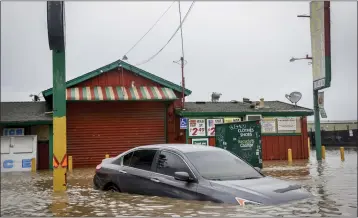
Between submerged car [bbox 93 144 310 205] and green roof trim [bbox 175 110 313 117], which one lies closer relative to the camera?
submerged car [bbox 93 144 310 205]

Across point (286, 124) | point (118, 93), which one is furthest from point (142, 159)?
point (286, 124)

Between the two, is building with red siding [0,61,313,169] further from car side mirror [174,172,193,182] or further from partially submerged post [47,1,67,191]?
car side mirror [174,172,193,182]

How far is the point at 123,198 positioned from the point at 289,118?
18.4 metres

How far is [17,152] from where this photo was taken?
2042 centimetres

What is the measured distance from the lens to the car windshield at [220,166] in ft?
22.2

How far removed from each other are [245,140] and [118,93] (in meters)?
9.46

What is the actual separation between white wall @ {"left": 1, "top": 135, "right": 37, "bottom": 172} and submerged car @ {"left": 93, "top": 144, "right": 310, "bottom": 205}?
12986 mm

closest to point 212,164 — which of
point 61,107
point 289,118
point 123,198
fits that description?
point 123,198

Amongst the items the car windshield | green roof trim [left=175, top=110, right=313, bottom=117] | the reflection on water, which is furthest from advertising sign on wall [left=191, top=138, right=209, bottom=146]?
the car windshield

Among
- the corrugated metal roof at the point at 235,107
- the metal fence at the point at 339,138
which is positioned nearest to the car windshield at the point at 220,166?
the corrugated metal roof at the point at 235,107

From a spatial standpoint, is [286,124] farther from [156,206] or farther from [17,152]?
[156,206]

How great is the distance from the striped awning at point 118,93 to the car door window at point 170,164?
13836 mm

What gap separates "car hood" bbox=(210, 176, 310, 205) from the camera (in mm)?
5867

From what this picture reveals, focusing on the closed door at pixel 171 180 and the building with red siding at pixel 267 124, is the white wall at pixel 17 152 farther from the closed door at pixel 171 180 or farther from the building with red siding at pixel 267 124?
the closed door at pixel 171 180
